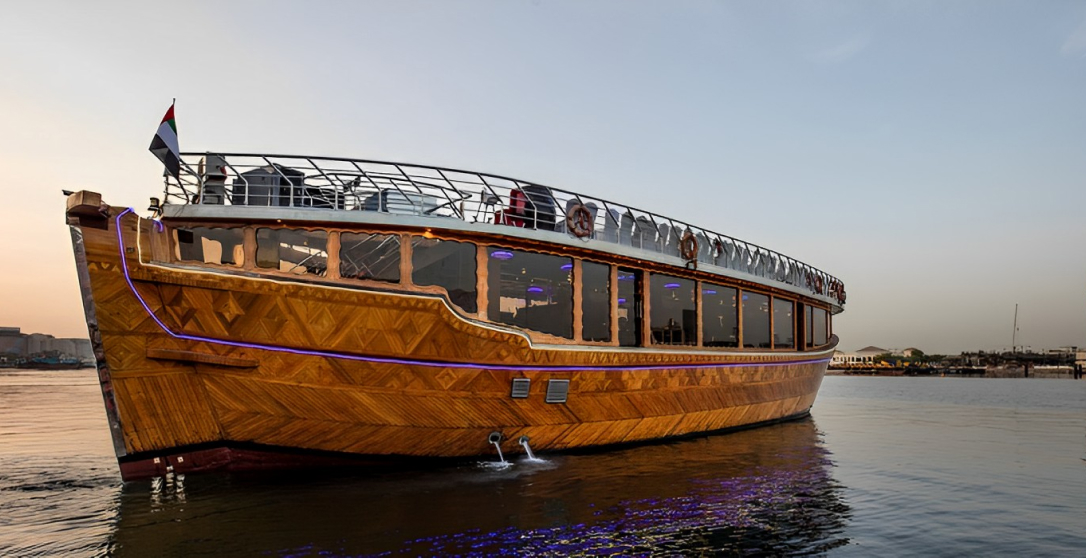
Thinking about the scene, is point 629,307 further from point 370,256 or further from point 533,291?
point 370,256

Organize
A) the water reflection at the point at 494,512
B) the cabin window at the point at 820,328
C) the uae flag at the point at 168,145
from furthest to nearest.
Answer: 1. the cabin window at the point at 820,328
2. the uae flag at the point at 168,145
3. the water reflection at the point at 494,512


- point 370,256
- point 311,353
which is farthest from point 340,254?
point 311,353

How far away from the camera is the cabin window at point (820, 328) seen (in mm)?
23078

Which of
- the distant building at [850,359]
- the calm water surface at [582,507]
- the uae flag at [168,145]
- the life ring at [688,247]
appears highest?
the uae flag at [168,145]

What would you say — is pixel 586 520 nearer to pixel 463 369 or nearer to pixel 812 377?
pixel 463 369

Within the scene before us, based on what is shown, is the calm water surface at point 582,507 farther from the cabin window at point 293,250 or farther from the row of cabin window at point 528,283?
the cabin window at point 293,250

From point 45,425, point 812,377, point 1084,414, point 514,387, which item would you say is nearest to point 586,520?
point 514,387

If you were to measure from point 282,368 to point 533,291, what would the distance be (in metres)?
5.01

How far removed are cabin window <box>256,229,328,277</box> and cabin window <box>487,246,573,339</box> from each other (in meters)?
2.99

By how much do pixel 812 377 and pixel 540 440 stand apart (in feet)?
46.4

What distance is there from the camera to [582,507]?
853 centimetres

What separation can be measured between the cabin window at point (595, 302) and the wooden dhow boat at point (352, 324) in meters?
0.04

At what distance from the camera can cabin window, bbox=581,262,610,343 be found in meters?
12.9

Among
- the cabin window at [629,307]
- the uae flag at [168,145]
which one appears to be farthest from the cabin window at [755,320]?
the uae flag at [168,145]
